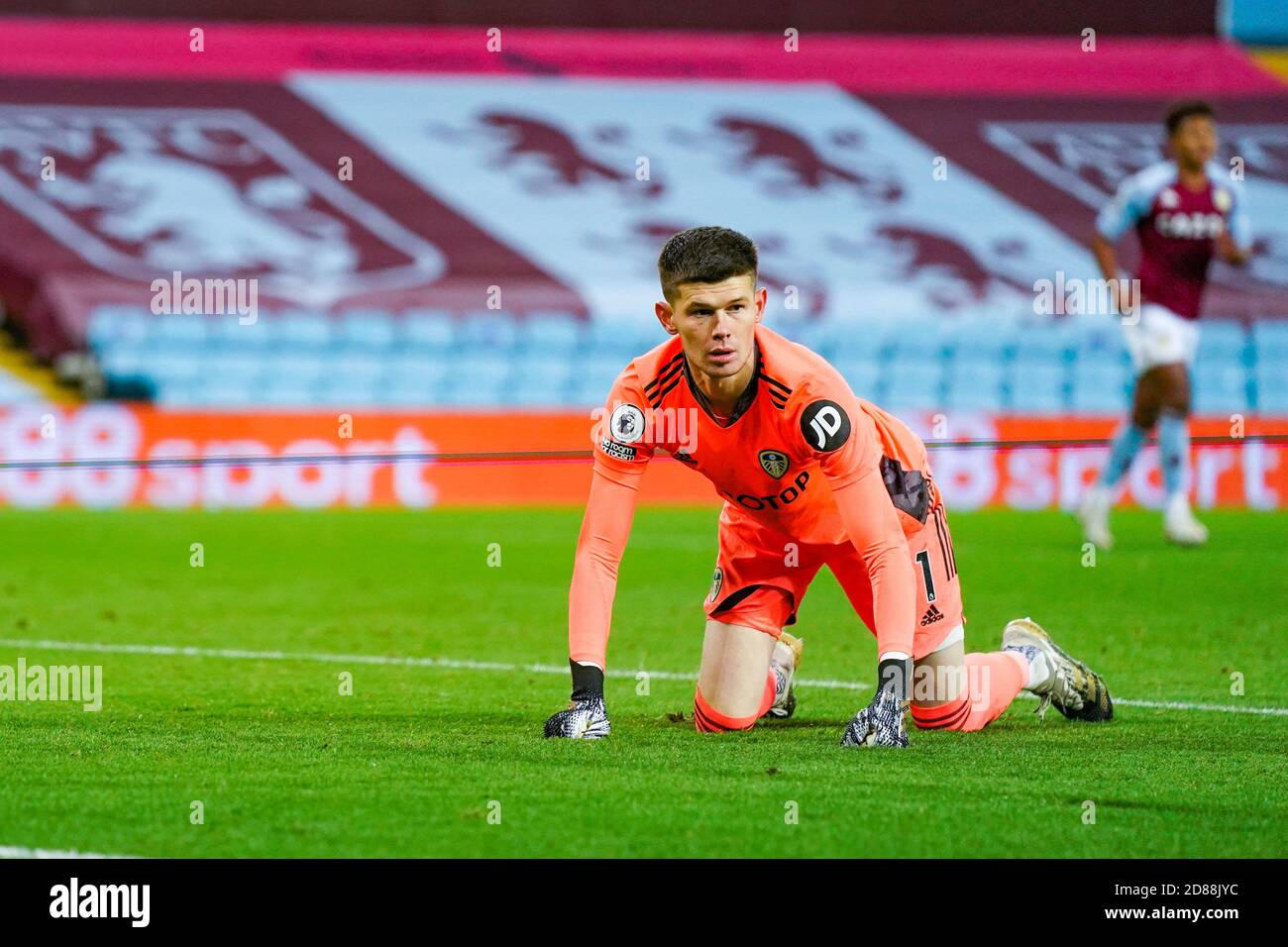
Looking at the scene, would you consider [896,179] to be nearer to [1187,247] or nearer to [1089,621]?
[1187,247]

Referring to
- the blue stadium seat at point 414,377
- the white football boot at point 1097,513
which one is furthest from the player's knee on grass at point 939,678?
the blue stadium seat at point 414,377

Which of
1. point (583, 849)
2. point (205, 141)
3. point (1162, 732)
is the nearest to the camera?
point (583, 849)

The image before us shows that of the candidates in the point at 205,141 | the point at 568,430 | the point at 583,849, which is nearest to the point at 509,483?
the point at 568,430

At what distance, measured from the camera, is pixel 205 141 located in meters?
25.0

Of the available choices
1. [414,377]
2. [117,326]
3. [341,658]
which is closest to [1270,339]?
[414,377]

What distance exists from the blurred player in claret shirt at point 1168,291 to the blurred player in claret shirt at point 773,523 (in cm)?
630

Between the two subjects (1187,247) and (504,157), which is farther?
(504,157)

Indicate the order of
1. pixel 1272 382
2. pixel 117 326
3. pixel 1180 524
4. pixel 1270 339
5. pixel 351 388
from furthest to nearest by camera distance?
pixel 1270 339 < pixel 1272 382 < pixel 117 326 < pixel 351 388 < pixel 1180 524

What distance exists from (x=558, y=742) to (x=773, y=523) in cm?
105

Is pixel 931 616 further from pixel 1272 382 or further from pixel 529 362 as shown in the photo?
pixel 1272 382

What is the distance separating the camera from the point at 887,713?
18.3 ft

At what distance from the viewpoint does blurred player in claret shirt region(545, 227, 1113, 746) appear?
A: 5.47 m
